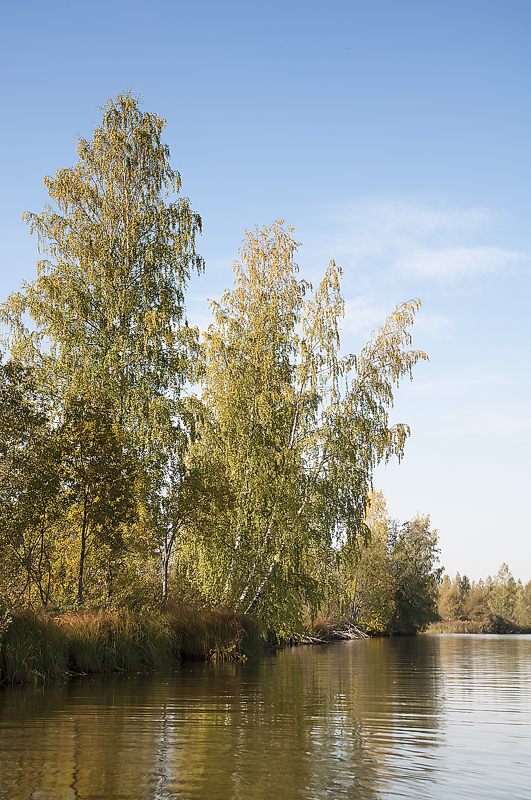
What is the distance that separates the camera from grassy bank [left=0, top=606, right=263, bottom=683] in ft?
42.8

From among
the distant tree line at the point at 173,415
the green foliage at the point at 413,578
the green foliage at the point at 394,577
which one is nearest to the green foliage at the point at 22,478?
the distant tree line at the point at 173,415

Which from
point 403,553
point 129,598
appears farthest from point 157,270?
point 403,553

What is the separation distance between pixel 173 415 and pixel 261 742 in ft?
50.2

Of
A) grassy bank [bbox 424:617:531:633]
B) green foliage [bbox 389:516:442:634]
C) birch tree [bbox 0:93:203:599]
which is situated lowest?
grassy bank [bbox 424:617:531:633]

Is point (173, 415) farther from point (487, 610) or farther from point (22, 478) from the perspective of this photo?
point (487, 610)

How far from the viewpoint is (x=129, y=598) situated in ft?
60.1

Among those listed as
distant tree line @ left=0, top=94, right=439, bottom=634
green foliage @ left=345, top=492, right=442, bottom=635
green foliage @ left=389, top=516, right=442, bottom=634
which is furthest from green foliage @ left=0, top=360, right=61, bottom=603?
green foliage @ left=389, top=516, right=442, bottom=634

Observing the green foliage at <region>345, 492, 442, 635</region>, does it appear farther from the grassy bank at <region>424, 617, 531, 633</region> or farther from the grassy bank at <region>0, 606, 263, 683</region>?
the grassy bank at <region>0, 606, 263, 683</region>

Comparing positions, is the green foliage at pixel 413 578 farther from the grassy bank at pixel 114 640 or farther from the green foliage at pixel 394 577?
the grassy bank at pixel 114 640

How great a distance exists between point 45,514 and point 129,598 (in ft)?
10.5

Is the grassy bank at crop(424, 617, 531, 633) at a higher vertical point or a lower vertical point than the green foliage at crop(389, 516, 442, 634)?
lower

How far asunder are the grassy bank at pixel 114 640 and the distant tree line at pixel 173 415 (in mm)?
1173

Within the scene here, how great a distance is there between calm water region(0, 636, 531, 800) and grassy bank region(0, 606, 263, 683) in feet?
3.41

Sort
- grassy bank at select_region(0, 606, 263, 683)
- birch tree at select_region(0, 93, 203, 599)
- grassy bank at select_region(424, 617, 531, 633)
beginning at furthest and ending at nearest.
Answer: grassy bank at select_region(424, 617, 531, 633)
birch tree at select_region(0, 93, 203, 599)
grassy bank at select_region(0, 606, 263, 683)
